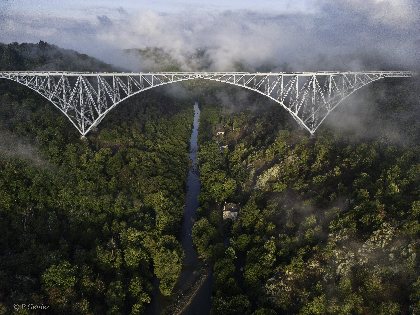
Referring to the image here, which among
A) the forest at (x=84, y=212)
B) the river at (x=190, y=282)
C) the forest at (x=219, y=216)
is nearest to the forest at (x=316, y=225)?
the forest at (x=219, y=216)

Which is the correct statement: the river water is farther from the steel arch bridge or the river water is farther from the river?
the steel arch bridge

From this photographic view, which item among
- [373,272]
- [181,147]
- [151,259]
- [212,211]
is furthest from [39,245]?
[181,147]

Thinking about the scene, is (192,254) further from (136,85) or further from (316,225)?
(136,85)

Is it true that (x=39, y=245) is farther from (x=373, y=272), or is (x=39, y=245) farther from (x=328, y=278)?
(x=373, y=272)

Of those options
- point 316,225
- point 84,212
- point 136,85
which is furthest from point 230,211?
point 136,85

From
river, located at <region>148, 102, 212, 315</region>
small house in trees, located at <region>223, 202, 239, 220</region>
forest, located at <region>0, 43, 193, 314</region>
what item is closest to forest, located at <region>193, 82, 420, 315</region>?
small house in trees, located at <region>223, 202, 239, 220</region>
